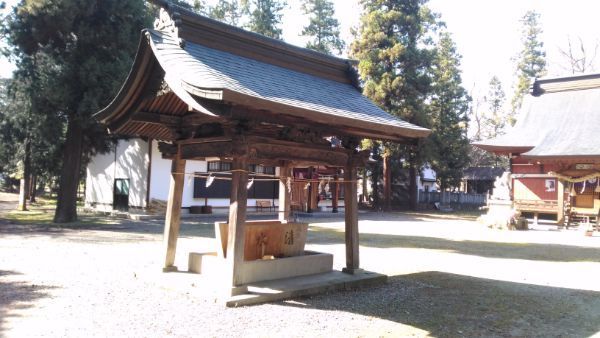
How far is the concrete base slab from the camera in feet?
20.2

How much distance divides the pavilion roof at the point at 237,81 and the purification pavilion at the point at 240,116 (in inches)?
0.7

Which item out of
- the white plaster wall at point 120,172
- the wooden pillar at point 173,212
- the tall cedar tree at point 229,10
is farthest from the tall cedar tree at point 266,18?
Answer: the wooden pillar at point 173,212

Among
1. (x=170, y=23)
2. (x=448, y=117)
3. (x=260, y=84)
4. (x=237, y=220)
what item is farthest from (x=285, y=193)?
(x=448, y=117)

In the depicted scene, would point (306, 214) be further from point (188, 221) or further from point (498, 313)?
point (498, 313)

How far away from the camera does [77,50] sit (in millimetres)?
16875

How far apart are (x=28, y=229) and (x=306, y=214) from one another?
1386 cm

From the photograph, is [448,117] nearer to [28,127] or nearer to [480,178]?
[480,178]

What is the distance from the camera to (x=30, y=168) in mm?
23406

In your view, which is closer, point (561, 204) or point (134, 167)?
point (561, 204)

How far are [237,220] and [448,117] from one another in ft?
105

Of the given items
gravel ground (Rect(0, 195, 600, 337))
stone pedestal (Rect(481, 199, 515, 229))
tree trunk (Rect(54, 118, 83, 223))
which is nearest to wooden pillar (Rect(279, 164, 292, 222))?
gravel ground (Rect(0, 195, 600, 337))

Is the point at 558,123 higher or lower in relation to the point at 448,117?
lower

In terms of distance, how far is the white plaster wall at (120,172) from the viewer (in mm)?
22531

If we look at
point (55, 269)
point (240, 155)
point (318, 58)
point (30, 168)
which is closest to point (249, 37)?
point (318, 58)
